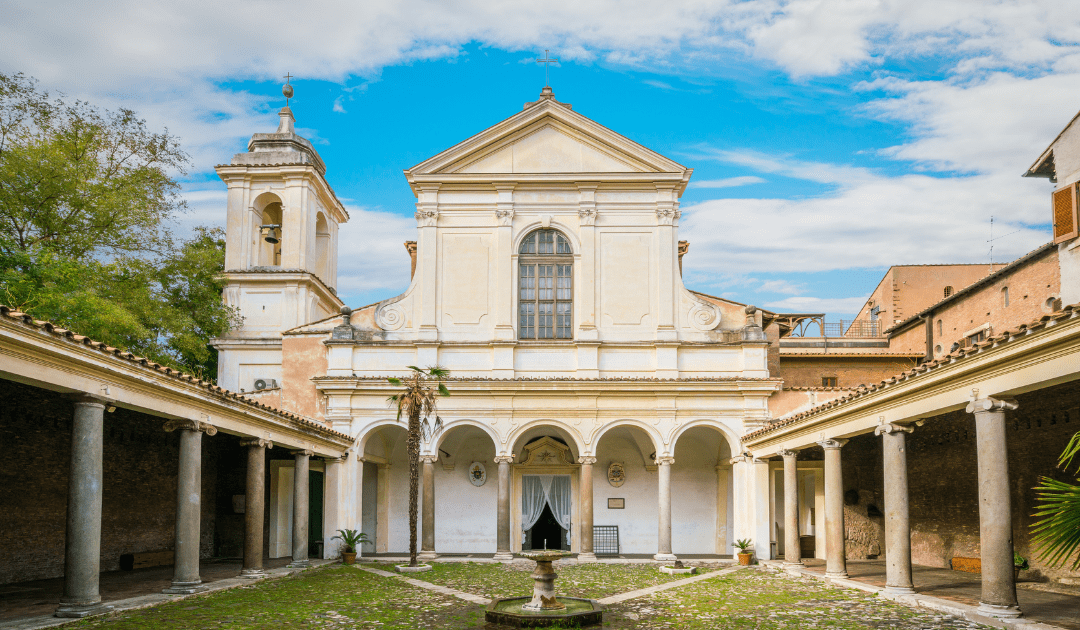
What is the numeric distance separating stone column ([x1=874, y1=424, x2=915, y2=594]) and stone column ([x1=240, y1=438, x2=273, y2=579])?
11.7 m

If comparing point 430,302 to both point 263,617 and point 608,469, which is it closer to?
point 608,469

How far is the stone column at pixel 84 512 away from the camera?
451 inches

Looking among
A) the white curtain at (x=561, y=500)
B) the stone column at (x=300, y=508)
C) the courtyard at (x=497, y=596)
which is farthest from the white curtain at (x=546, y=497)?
the stone column at (x=300, y=508)

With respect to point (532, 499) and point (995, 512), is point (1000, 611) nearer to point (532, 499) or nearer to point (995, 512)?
point (995, 512)

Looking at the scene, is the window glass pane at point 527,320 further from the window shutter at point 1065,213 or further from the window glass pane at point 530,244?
the window shutter at point 1065,213

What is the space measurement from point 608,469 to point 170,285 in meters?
16.0

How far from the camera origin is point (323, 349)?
24.7m

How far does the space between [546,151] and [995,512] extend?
17.2 meters

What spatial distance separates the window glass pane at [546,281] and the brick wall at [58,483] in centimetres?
1050

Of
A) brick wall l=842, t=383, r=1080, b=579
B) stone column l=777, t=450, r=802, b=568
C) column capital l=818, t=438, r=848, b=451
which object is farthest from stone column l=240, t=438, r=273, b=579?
brick wall l=842, t=383, r=1080, b=579

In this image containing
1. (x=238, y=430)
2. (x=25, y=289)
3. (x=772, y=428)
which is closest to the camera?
(x=238, y=430)

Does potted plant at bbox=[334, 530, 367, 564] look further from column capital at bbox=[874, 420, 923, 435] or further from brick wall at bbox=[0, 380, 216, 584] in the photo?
column capital at bbox=[874, 420, 923, 435]

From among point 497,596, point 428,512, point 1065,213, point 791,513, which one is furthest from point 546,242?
point 1065,213

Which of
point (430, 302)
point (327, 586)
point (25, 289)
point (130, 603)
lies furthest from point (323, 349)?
point (130, 603)
